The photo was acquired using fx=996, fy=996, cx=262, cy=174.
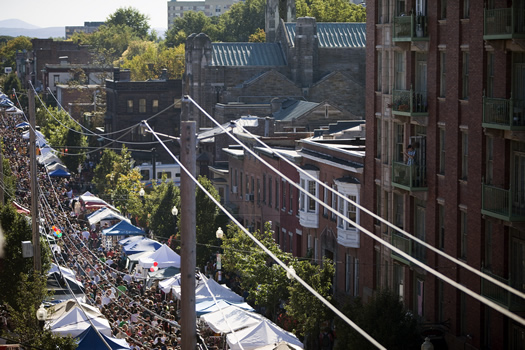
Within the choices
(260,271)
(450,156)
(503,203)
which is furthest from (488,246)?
(260,271)

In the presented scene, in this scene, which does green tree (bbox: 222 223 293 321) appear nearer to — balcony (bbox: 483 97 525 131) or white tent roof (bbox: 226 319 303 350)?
white tent roof (bbox: 226 319 303 350)

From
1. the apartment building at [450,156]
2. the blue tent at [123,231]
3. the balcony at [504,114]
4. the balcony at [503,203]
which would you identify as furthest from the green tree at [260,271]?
the balcony at [504,114]

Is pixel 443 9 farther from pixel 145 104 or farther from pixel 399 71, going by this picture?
pixel 145 104

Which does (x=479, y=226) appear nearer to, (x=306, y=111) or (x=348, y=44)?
(x=306, y=111)

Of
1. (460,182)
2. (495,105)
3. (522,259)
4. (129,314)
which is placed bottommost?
(129,314)

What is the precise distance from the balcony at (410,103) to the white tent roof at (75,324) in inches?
497

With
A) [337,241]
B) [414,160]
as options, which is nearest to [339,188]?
[337,241]

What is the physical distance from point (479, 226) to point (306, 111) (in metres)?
36.6

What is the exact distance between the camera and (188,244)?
1936 centimetres

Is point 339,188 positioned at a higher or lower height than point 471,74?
lower

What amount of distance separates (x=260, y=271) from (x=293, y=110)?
102 feet

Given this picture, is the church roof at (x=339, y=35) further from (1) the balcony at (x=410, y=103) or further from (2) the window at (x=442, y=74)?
(2) the window at (x=442, y=74)

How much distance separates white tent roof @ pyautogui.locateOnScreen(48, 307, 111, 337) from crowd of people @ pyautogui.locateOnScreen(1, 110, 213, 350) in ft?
3.91

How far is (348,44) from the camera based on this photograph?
96375mm
